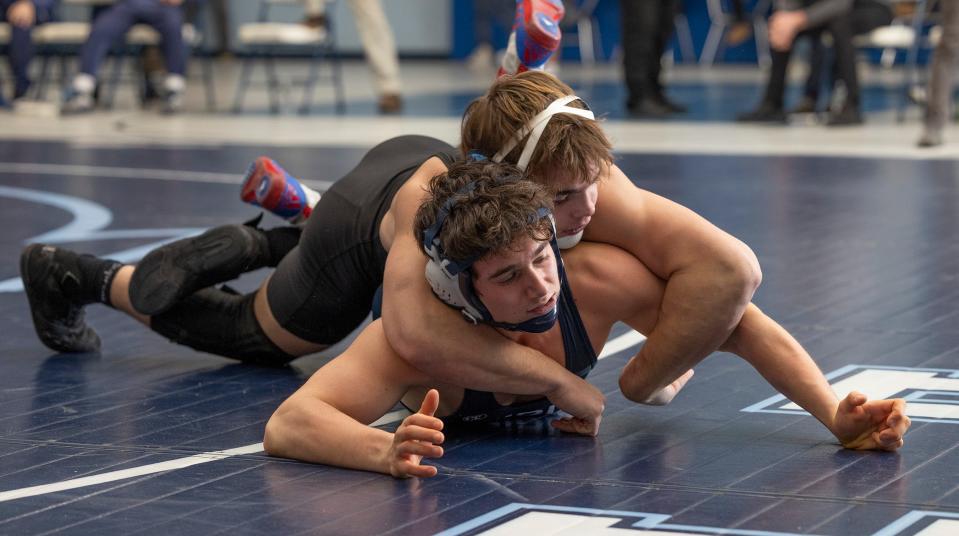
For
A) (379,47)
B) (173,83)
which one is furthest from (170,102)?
(379,47)

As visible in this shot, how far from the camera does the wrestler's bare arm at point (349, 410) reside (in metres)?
2.79

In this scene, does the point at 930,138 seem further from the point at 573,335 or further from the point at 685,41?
the point at 685,41

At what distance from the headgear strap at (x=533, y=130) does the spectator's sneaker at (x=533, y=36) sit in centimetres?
87

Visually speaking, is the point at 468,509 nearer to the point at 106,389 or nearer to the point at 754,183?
the point at 106,389

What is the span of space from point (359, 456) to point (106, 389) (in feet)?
3.35

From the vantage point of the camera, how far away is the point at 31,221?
625 cm

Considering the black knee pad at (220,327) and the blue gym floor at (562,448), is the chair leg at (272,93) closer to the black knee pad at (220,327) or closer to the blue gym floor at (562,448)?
the blue gym floor at (562,448)

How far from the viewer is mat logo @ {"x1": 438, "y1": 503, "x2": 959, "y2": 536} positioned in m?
2.43

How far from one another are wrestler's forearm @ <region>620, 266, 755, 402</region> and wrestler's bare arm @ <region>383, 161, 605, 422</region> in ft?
0.59

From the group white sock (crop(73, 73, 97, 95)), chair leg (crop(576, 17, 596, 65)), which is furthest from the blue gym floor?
chair leg (crop(576, 17, 596, 65))

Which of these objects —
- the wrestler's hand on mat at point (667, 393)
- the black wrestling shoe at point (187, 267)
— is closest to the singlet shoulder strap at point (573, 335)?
the wrestler's hand on mat at point (667, 393)

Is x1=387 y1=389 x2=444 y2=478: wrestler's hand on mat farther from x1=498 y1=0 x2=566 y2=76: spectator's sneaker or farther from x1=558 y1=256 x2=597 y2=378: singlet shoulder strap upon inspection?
x1=498 y1=0 x2=566 y2=76: spectator's sneaker

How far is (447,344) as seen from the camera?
2809 millimetres

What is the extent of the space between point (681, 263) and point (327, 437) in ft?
2.43
